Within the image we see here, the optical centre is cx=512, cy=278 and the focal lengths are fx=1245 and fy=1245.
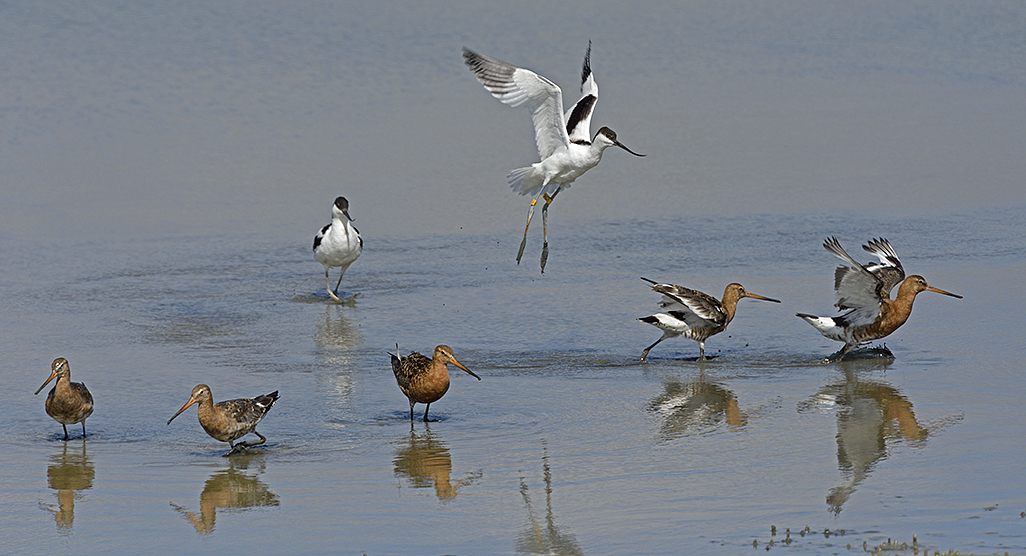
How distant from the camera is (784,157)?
19953 millimetres

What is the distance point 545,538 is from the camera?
21.6 ft

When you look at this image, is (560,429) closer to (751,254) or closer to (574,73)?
(751,254)

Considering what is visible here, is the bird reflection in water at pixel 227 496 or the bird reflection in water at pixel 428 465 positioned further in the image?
the bird reflection in water at pixel 428 465

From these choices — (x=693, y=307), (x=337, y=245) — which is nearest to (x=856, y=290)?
(x=693, y=307)

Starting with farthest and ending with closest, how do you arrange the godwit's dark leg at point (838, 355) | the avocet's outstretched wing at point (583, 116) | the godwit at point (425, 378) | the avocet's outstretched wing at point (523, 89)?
the avocet's outstretched wing at point (583, 116), the avocet's outstretched wing at point (523, 89), the godwit's dark leg at point (838, 355), the godwit at point (425, 378)

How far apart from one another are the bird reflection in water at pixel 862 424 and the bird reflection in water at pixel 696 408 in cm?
56

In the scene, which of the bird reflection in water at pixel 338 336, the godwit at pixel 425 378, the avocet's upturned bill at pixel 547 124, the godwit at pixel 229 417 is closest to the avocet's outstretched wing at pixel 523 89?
the avocet's upturned bill at pixel 547 124

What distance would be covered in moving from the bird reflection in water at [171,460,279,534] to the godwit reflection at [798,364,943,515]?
11.0 ft

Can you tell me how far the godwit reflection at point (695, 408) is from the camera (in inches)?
348

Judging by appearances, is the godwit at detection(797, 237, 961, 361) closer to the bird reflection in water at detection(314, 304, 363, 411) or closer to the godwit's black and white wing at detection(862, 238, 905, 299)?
the godwit's black and white wing at detection(862, 238, 905, 299)

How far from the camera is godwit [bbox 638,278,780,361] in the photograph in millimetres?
11125

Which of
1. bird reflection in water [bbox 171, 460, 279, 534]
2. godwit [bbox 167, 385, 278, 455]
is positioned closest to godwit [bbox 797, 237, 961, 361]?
godwit [bbox 167, 385, 278, 455]

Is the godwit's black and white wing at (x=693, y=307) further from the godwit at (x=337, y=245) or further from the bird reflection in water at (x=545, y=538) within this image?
the godwit at (x=337, y=245)

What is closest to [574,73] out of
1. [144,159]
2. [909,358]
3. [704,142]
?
[704,142]
